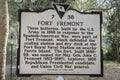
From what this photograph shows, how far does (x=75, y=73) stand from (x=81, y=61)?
0.26 m

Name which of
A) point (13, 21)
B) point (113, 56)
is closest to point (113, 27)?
point (113, 56)

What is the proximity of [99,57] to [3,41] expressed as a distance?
187 centimetres

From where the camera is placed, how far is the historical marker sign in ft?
22.2

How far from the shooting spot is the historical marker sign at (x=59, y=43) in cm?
675

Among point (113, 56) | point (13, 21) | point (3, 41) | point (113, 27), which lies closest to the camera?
point (3, 41)

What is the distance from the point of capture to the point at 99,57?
685 centimetres

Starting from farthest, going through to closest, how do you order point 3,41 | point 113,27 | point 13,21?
point 113,27 → point 13,21 → point 3,41

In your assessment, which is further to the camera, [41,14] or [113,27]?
[113,27]

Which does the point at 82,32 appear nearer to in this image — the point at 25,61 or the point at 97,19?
the point at 97,19

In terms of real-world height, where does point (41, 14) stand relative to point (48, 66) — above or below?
above

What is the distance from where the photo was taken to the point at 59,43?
680cm

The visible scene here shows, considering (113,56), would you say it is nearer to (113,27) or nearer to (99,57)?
(113,27)

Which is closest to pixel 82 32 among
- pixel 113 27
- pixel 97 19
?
pixel 97 19

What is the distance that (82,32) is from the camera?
685 centimetres
